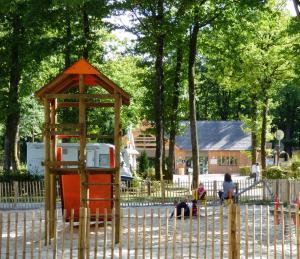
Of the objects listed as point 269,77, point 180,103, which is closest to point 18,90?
point 180,103

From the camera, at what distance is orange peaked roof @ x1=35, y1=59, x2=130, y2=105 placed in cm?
1363

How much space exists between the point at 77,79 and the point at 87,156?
55.5 ft

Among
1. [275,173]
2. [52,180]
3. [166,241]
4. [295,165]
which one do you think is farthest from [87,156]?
[166,241]

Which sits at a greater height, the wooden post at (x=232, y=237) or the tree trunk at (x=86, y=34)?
the tree trunk at (x=86, y=34)

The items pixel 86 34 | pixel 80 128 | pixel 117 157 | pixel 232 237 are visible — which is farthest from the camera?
pixel 86 34

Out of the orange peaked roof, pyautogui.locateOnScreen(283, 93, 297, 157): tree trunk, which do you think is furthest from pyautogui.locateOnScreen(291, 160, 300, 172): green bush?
pyautogui.locateOnScreen(283, 93, 297, 157): tree trunk

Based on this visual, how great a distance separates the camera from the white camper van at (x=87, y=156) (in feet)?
103

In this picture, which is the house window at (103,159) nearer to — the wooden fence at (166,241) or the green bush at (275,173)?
the green bush at (275,173)

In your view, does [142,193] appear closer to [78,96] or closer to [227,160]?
[78,96]

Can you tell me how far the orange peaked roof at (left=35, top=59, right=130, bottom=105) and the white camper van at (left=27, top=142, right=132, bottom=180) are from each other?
581 inches

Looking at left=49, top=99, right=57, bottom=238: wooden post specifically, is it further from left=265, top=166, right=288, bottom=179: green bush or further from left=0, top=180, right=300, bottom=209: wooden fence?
left=265, top=166, right=288, bottom=179: green bush

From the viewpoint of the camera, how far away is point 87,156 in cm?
3162

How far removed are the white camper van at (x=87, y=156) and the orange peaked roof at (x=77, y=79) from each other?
1476 centimetres

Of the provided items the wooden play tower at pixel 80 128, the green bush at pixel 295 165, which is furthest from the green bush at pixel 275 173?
the wooden play tower at pixel 80 128
